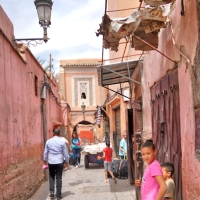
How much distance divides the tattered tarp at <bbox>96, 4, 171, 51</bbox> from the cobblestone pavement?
4056 mm

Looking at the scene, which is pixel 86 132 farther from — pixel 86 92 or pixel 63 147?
pixel 63 147

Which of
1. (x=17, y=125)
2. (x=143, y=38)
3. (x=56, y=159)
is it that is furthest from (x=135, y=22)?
(x=56, y=159)

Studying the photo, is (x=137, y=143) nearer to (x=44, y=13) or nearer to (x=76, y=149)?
(x=44, y=13)

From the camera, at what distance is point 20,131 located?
736 cm

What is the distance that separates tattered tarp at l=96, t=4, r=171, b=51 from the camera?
4.25 metres

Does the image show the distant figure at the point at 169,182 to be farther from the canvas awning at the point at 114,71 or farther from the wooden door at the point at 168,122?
the canvas awning at the point at 114,71

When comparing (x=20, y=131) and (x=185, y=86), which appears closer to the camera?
(x=185, y=86)

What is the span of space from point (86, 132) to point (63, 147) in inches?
1137

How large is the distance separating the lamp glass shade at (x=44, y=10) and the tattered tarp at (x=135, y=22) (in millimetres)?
3504

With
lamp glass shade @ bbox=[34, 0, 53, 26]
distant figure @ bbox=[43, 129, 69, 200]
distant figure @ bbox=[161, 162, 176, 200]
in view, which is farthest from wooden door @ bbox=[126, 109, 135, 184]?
distant figure @ bbox=[161, 162, 176, 200]

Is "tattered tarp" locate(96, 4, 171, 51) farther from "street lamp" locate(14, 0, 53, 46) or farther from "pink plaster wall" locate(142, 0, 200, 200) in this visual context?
"street lamp" locate(14, 0, 53, 46)

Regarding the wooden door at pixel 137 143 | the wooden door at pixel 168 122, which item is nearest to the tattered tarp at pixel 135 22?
the wooden door at pixel 168 122

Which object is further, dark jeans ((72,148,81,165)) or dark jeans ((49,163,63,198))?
dark jeans ((72,148,81,165))

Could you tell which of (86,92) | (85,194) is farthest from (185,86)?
(86,92)
